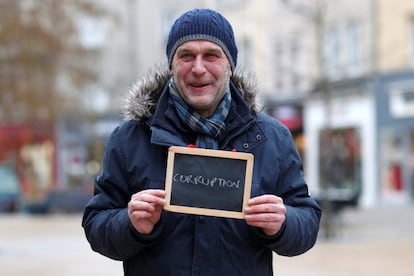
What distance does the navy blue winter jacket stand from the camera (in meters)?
3.06

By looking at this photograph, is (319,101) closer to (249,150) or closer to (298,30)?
(298,30)

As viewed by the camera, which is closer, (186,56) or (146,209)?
(146,209)

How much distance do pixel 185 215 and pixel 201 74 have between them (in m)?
0.49

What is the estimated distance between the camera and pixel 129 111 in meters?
3.27

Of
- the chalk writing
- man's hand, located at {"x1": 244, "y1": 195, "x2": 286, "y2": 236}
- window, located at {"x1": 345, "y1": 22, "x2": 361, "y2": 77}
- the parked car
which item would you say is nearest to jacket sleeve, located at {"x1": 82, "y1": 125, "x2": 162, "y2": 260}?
the chalk writing

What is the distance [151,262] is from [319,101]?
31.1 m

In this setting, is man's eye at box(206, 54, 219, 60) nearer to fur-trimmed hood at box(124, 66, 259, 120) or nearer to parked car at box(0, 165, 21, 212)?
fur-trimmed hood at box(124, 66, 259, 120)

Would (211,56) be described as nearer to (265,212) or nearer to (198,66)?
(198,66)

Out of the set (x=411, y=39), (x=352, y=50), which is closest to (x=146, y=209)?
(x=411, y=39)

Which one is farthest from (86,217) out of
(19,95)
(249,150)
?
(19,95)

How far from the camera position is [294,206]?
3.19 meters

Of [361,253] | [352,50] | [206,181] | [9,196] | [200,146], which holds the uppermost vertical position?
[352,50]

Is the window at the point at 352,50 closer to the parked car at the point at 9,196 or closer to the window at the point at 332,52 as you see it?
the window at the point at 332,52

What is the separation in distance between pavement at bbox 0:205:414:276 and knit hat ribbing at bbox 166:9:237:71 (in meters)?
8.98
